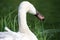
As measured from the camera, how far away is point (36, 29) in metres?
8.27

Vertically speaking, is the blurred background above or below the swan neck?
below

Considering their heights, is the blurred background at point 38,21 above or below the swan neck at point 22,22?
below

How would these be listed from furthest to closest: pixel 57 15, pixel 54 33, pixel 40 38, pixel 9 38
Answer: pixel 57 15
pixel 54 33
pixel 40 38
pixel 9 38

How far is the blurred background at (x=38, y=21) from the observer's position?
27.4ft

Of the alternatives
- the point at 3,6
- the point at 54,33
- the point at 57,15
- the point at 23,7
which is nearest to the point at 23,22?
the point at 23,7

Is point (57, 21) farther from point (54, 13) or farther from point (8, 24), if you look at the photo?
point (8, 24)

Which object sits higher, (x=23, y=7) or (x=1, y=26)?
(x=23, y=7)

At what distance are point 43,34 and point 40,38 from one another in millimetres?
358

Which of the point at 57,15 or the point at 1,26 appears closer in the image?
the point at 1,26

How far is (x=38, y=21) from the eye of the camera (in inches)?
352

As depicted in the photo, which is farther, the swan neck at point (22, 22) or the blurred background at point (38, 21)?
the blurred background at point (38, 21)

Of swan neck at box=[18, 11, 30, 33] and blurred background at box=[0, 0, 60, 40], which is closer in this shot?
swan neck at box=[18, 11, 30, 33]

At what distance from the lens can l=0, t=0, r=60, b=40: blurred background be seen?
835 cm

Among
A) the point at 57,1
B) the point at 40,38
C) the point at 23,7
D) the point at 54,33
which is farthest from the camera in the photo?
the point at 57,1
